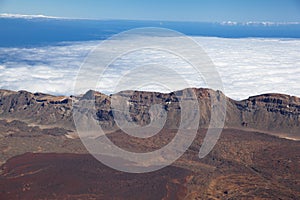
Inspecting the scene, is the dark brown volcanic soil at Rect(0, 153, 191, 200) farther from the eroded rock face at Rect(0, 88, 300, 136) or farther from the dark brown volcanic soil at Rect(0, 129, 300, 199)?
the eroded rock face at Rect(0, 88, 300, 136)

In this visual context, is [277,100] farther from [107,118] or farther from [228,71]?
[228,71]

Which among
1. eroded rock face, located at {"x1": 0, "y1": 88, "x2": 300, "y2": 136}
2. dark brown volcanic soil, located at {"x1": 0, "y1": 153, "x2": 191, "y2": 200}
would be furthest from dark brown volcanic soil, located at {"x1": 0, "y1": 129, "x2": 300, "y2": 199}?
eroded rock face, located at {"x1": 0, "y1": 88, "x2": 300, "y2": 136}

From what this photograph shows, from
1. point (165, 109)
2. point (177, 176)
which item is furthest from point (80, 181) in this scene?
point (165, 109)

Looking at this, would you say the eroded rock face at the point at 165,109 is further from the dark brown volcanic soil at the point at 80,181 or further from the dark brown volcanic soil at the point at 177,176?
the dark brown volcanic soil at the point at 80,181

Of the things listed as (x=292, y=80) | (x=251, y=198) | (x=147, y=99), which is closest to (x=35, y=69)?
(x=147, y=99)

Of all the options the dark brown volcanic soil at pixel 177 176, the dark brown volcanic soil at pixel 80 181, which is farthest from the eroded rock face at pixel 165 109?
the dark brown volcanic soil at pixel 80 181

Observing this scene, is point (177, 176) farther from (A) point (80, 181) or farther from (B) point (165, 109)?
(B) point (165, 109)
